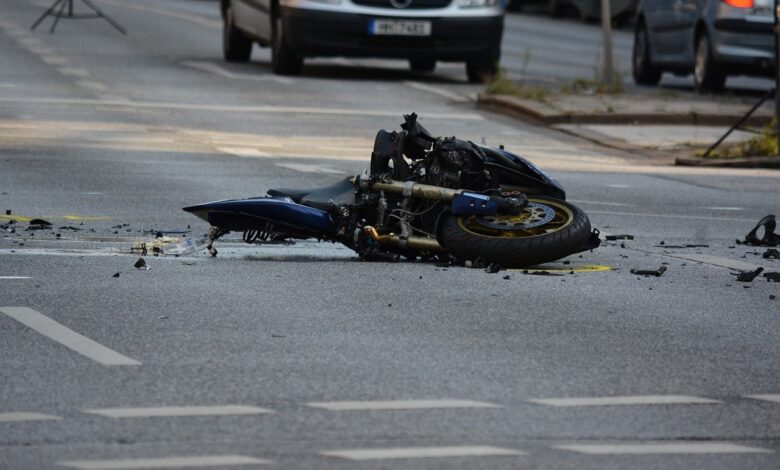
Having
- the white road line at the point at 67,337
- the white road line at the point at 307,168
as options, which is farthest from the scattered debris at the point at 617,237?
the white road line at the point at 67,337

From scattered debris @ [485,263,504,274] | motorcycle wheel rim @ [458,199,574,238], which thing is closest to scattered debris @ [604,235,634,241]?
motorcycle wheel rim @ [458,199,574,238]

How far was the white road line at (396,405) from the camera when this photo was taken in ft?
22.1

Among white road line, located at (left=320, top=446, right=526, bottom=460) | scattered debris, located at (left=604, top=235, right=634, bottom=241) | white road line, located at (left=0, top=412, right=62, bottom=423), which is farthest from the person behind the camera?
scattered debris, located at (left=604, top=235, right=634, bottom=241)

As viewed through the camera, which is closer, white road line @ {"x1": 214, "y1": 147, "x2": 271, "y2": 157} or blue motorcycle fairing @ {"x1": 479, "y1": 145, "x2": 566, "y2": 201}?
blue motorcycle fairing @ {"x1": 479, "y1": 145, "x2": 566, "y2": 201}

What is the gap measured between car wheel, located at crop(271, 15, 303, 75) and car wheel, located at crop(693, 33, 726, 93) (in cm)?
482

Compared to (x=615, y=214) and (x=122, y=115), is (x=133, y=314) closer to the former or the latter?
(x=615, y=214)

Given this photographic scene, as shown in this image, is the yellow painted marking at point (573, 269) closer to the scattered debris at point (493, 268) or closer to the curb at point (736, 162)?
the scattered debris at point (493, 268)

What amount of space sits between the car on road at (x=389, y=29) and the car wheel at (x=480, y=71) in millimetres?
206

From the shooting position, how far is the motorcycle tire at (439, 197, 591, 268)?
10258 millimetres

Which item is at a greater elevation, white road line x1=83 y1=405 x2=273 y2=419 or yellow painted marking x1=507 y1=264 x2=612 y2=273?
white road line x1=83 y1=405 x2=273 y2=419

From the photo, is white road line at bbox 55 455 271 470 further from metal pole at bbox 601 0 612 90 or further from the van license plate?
metal pole at bbox 601 0 612 90

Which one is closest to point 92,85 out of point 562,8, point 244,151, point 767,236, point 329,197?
point 244,151

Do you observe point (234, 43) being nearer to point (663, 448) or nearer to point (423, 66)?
point (423, 66)

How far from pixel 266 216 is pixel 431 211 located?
2.72ft
